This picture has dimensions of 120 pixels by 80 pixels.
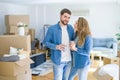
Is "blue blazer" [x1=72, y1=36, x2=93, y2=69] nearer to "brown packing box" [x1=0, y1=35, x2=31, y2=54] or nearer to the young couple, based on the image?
the young couple

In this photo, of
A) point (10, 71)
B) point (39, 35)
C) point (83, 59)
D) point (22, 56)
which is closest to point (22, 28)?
point (22, 56)

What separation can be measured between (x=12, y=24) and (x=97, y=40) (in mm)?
3362

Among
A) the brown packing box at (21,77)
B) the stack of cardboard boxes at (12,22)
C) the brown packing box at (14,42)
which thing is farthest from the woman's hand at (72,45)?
the stack of cardboard boxes at (12,22)

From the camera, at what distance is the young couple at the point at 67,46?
2572mm

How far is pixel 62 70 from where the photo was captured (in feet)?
8.68

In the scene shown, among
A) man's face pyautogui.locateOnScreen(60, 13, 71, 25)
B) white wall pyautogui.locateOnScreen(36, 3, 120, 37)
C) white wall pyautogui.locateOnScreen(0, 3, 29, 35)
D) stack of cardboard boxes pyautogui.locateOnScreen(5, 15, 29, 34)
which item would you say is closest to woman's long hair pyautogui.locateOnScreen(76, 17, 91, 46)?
man's face pyautogui.locateOnScreen(60, 13, 71, 25)

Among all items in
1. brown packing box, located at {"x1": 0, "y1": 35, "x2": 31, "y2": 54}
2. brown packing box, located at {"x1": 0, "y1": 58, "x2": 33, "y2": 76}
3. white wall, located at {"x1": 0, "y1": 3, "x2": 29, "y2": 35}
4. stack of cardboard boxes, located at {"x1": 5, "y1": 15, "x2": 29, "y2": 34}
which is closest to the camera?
brown packing box, located at {"x1": 0, "y1": 58, "x2": 33, "y2": 76}

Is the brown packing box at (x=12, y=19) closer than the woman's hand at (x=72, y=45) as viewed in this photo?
No

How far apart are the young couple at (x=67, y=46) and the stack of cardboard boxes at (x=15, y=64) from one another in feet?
2.66

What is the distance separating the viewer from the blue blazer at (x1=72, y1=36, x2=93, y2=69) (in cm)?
268

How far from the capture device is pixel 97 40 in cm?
759

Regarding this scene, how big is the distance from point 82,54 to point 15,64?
3.56 ft

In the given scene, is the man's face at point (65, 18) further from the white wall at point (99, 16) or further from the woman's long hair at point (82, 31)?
the white wall at point (99, 16)

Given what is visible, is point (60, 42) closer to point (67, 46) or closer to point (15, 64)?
point (67, 46)
